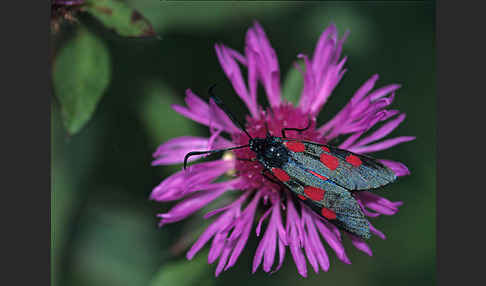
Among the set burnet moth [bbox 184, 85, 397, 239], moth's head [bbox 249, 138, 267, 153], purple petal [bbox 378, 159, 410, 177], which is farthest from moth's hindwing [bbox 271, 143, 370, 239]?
purple petal [bbox 378, 159, 410, 177]

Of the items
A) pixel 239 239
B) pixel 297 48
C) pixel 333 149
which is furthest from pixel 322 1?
pixel 239 239

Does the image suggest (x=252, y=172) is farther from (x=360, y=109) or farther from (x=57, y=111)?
(x=57, y=111)

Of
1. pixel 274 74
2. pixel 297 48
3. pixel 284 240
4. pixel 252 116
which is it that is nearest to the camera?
pixel 284 240

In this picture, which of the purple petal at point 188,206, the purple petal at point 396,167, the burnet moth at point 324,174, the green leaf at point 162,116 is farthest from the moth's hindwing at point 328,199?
the green leaf at point 162,116

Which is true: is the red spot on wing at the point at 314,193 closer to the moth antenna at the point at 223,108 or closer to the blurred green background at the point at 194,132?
the moth antenna at the point at 223,108

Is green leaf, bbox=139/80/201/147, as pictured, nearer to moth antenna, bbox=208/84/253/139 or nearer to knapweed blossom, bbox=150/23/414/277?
knapweed blossom, bbox=150/23/414/277
